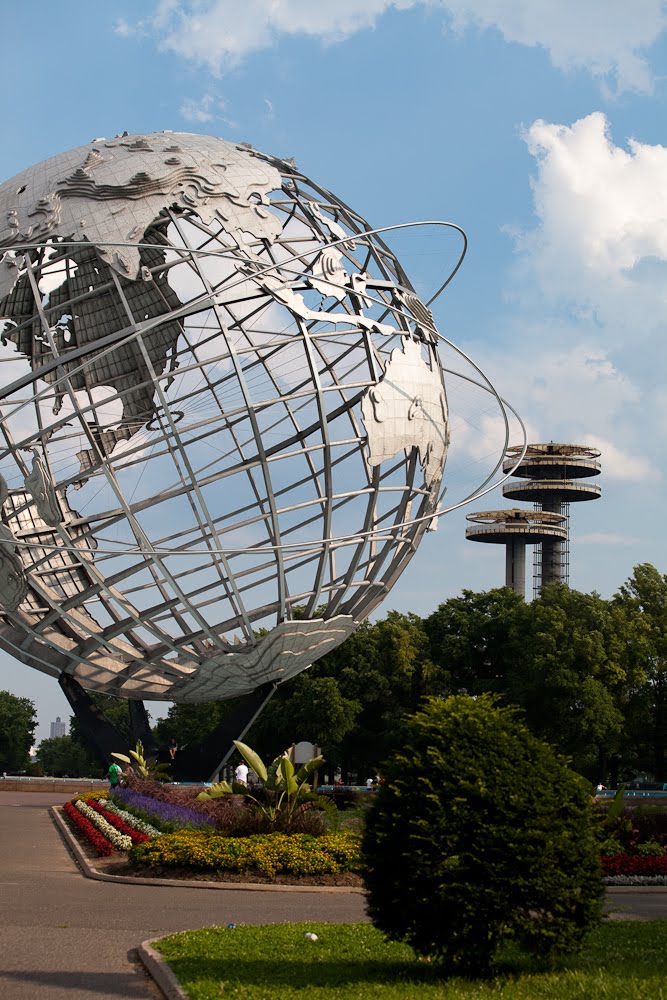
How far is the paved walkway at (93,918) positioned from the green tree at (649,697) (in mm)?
28666

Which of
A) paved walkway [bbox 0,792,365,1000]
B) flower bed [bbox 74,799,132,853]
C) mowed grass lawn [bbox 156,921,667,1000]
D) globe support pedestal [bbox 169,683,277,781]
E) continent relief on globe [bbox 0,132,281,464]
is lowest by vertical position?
paved walkway [bbox 0,792,365,1000]

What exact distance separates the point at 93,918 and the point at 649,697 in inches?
1322

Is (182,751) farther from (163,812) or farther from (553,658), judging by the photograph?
(553,658)

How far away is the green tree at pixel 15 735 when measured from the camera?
8169 centimetres

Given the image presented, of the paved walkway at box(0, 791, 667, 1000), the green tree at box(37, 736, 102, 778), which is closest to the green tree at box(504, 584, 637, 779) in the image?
the paved walkway at box(0, 791, 667, 1000)

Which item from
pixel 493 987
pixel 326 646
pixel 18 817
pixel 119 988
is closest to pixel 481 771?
pixel 493 987

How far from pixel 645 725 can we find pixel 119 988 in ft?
117

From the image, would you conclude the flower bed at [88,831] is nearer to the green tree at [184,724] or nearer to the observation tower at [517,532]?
the green tree at [184,724]

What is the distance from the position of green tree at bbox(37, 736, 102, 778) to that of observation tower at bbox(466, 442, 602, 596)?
33.2m

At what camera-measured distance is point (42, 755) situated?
399 feet

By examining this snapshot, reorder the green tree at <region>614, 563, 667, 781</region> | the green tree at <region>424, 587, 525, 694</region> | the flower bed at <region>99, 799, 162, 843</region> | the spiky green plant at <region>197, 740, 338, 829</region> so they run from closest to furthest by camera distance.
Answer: the spiky green plant at <region>197, 740, 338, 829</region>
the flower bed at <region>99, 799, 162, 843</region>
the green tree at <region>614, 563, 667, 781</region>
the green tree at <region>424, 587, 525, 694</region>

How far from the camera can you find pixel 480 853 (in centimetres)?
757

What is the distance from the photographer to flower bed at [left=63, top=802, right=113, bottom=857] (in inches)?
639

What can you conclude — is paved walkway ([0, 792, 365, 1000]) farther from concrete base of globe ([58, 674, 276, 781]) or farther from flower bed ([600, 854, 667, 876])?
concrete base of globe ([58, 674, 276, 781])
